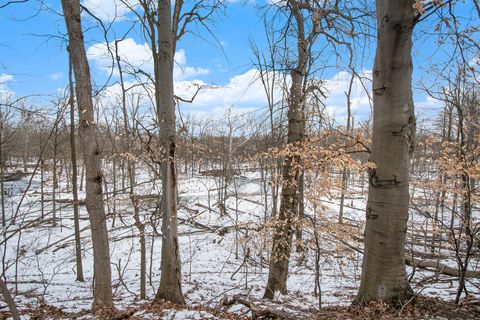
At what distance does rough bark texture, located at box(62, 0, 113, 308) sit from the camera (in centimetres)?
460

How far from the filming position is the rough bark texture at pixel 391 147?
3.01m

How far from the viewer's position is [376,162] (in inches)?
123

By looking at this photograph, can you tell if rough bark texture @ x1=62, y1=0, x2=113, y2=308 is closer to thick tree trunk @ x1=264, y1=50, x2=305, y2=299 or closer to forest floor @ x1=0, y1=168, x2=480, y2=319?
forest floor @ x1=0, y1=168, x2=480, y2=319

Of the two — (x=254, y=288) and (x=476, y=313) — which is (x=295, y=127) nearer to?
(x=476, y=313)

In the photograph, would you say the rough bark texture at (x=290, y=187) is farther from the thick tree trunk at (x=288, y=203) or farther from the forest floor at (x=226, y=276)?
the forest floor at (x=226, y=276)

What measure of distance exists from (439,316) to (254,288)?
6.37 metres

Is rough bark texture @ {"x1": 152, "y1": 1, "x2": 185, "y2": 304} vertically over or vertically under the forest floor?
over

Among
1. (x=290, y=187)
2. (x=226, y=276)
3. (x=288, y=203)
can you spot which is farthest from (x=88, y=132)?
(x=226, y=276)

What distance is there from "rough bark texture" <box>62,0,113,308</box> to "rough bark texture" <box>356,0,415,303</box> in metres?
3.94

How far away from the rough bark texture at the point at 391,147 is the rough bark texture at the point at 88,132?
3.94m

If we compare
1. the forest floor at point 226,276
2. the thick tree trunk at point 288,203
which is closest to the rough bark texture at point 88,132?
the forest floor at point 226,276

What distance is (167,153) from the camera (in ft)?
17.4

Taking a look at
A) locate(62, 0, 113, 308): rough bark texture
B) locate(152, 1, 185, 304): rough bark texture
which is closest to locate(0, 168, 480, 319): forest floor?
locate(152, 1, 185, 304): rough bark texture

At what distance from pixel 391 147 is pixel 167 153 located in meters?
3.56
